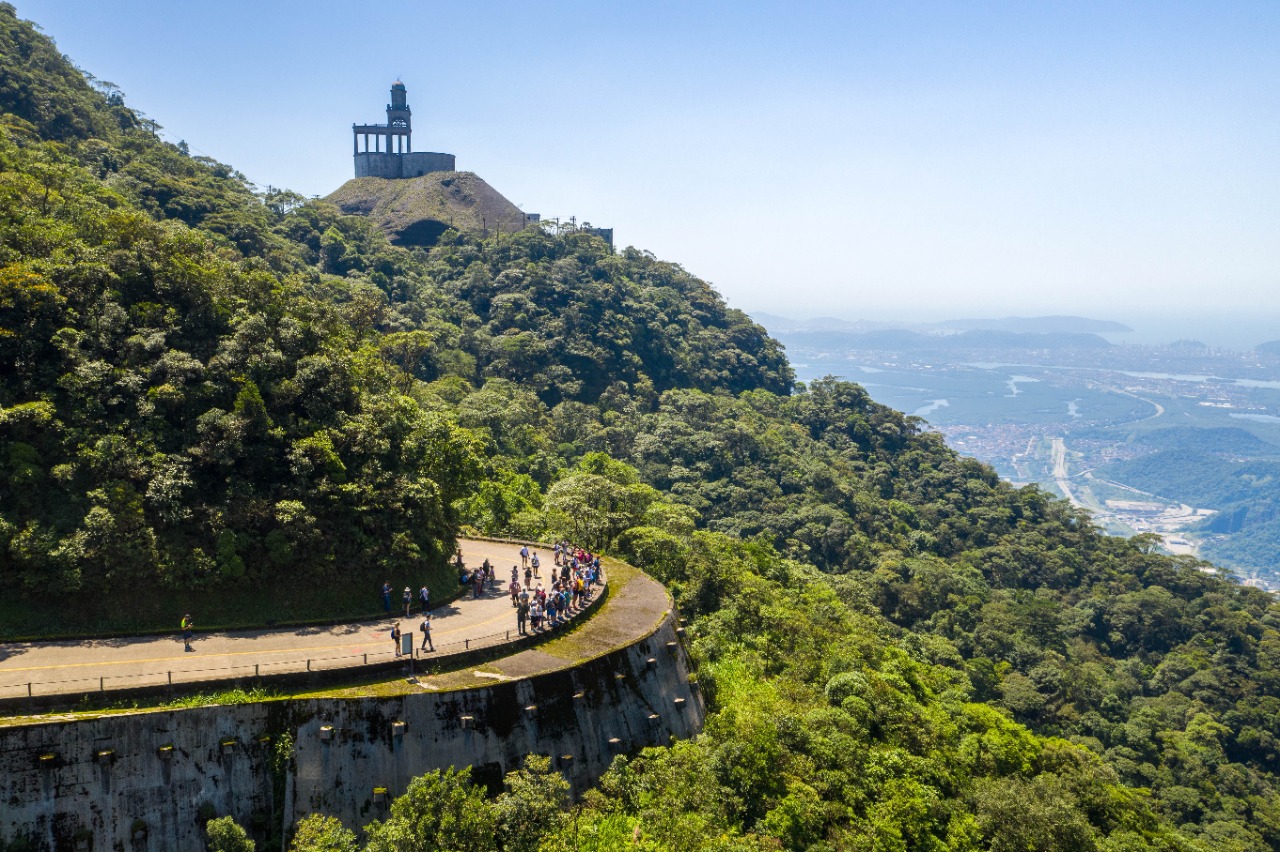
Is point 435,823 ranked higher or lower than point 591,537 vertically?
lower

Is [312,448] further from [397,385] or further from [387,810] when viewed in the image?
[397,385]

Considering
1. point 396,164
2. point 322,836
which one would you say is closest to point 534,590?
point 322,836

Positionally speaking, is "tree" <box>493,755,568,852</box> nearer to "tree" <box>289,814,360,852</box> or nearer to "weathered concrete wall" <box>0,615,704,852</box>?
"weathered concrete wall" <box>0,615,704,852</box>

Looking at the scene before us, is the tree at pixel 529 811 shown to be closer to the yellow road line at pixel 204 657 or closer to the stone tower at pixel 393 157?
the yellow road line at pixel 204 657

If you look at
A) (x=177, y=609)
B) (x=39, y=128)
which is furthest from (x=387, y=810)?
(x=39, y=128)

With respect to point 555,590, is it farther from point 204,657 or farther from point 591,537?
point 591,537
